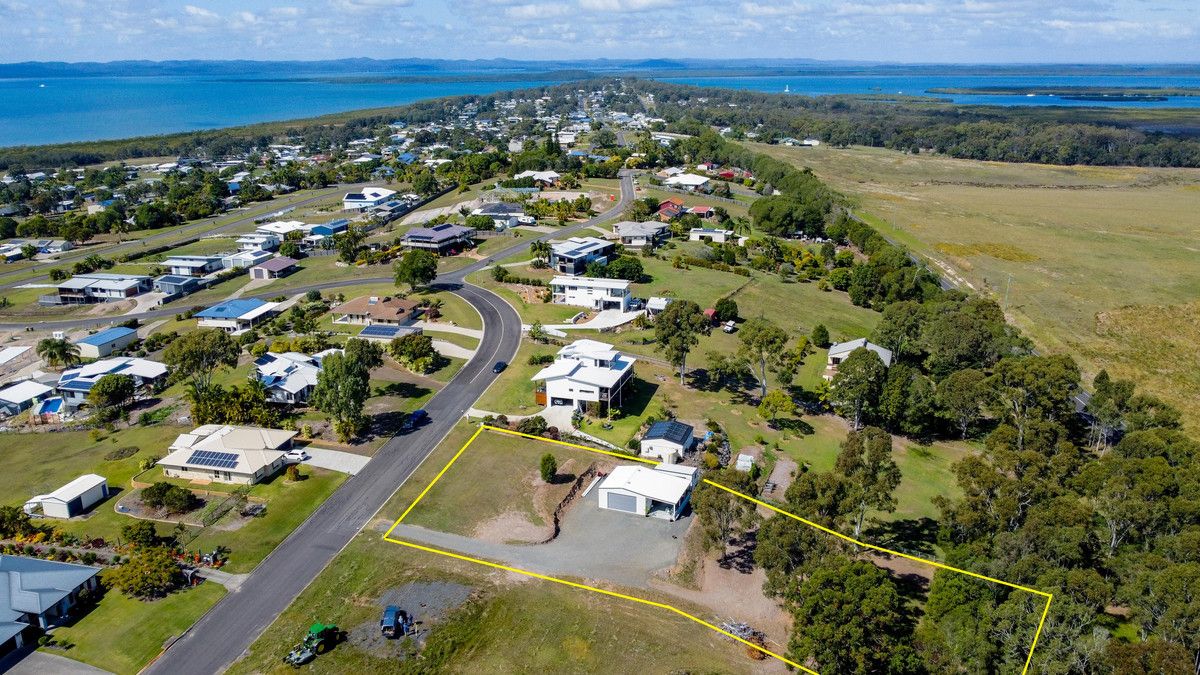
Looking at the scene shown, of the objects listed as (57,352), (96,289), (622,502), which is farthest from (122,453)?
(96,289)

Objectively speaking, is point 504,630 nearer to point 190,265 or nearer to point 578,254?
point 578,254

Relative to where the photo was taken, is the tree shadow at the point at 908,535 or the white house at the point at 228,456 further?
the white house at the point at 228,456

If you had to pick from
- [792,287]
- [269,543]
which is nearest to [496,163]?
[792,287]

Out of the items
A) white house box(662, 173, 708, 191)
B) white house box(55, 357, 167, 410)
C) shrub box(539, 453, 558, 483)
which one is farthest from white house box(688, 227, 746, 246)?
white house box(55, 357, 167, 410)

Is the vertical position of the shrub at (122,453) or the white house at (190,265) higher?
the white house at (190,265)

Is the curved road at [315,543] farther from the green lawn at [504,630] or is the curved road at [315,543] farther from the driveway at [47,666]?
the driveway at [47,666]

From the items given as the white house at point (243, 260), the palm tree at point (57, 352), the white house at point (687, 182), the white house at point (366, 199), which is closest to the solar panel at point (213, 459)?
the palm tree at point (57, 352)

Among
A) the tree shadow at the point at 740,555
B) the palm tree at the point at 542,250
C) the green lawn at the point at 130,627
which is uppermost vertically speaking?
the palm tree at the point at 542,250

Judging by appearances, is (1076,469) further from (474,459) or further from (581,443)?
(474,459)
